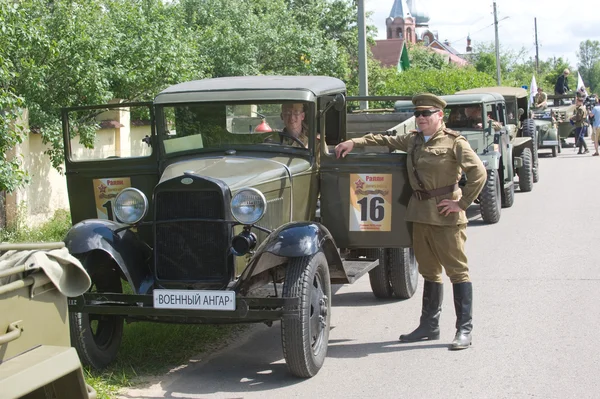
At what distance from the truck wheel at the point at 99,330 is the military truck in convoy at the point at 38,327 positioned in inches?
92.2

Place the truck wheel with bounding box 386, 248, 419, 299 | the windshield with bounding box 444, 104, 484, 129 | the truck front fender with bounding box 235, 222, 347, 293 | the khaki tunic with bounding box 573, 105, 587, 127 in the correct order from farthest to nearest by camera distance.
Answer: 1. the khaki tunic with bounding box 573, 105, 587, 127
2. the windshield with bounding box 444, 104, 484, 129
3. the truck wheel with bounding box 386, 248, 419, 299
4. the truck front fender with bounding box 235, 222, 347, 293

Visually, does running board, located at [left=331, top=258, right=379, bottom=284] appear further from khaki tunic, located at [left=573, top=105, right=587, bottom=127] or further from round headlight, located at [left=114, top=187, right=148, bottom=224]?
khaki tunic, located at [left=573, top=105, right=587, bottom=127]

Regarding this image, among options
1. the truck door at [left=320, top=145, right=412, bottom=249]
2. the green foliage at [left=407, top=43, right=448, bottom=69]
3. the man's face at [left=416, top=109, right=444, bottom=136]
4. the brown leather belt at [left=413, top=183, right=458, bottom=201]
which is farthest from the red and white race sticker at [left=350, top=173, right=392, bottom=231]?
the green foliage at [left=407, top=43, right=448, bottom=69]

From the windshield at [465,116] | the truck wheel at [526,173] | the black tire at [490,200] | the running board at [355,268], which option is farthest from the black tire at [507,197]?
the running board at [355,268]

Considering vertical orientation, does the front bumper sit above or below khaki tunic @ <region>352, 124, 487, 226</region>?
below

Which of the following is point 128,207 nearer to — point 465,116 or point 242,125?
point 242,125

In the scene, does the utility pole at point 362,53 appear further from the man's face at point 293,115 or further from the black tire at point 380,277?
the man's face at point 293,115

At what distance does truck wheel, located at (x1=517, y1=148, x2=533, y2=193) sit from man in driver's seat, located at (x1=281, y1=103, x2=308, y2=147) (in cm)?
1080

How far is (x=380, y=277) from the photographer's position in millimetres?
8516

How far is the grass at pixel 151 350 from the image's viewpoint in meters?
6.14

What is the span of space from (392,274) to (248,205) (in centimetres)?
273

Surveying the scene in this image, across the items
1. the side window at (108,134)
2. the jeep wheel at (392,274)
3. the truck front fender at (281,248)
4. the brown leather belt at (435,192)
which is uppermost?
the side window at (108,134)

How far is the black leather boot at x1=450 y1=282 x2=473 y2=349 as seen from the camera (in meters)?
6.82

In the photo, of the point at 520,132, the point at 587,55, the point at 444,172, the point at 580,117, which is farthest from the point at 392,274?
the point at 587,55
